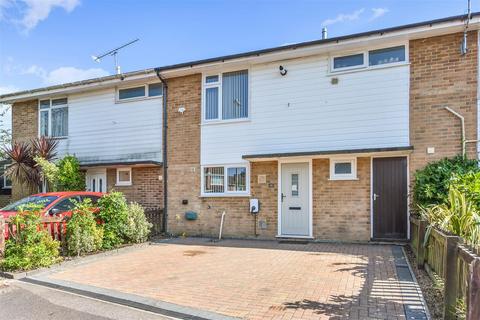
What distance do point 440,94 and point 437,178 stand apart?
226 cm

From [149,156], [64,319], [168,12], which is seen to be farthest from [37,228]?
[168,12]

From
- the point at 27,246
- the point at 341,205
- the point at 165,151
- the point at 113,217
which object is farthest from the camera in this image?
the point at 165,151

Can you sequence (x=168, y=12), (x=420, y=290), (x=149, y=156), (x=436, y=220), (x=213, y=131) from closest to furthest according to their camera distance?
(x=420, y=290) → (x=436, y=220) → (x=168, y=12) → (x=213, y=131) → (x=149, y=156)

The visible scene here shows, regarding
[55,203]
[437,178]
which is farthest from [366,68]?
[55,203]

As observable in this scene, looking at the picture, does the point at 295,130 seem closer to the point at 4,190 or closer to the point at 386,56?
the point at 386,56

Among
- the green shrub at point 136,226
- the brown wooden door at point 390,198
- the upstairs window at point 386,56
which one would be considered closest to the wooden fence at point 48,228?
the green shrub at point 136,226

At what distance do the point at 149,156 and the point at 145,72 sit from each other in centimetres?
291

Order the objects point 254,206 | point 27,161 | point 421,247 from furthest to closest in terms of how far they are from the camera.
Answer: point 27,161 → point 254,206 → point 421,247

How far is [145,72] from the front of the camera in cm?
1205

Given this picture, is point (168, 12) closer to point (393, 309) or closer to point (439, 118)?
point (439, 118)

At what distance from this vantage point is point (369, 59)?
375 inches

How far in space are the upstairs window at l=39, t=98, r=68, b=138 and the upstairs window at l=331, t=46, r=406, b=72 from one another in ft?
35.5

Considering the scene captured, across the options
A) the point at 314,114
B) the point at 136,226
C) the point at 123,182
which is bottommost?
the point at 136,226

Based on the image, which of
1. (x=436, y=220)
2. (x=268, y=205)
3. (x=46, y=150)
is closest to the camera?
(x=436, y=220)
